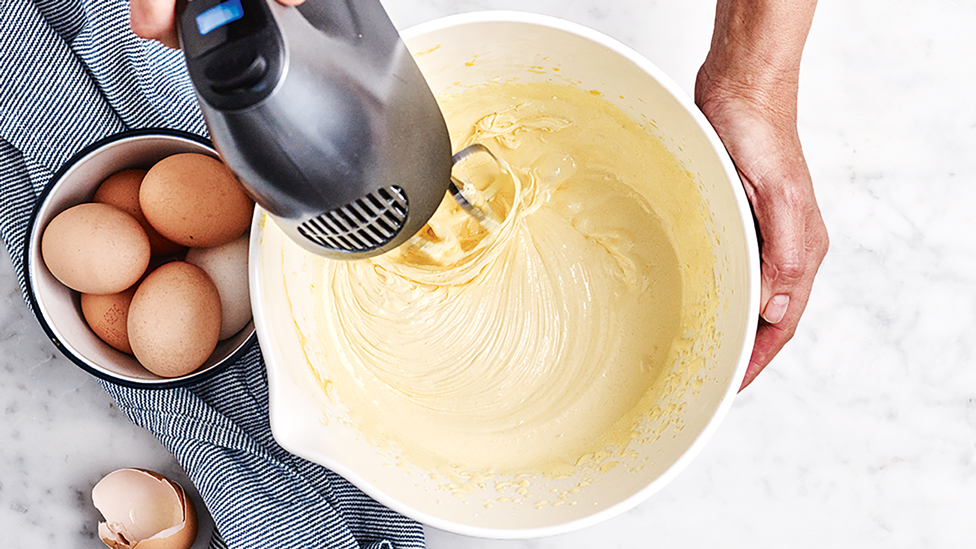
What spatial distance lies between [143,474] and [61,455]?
0.46ft

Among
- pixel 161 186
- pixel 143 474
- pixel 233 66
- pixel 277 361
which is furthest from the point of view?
pixel 143 474

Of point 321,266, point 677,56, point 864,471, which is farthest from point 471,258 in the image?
point 864,471

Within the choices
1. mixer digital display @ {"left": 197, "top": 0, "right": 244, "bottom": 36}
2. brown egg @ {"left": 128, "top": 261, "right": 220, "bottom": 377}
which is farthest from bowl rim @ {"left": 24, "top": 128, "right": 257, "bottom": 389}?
mixer digital display @ {"left": 197, "top": 0, "right": 244, "bottom": 36}

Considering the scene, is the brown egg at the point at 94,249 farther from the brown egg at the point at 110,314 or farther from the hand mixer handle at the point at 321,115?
the hand mixer handle at the point at 321,115

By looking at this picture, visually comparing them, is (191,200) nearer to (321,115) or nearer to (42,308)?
(42,308)

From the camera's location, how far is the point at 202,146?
824 millimetres

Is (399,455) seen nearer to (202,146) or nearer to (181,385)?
(181,385)

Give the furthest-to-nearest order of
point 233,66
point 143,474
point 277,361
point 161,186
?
1. point 143,474
2. point 161,186
3. point 277,361
4. point 233,66

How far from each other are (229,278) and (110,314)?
144 millimetres

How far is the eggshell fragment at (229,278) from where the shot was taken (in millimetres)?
840

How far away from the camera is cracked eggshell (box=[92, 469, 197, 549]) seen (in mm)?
885

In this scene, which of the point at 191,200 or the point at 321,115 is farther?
the point at 191,200

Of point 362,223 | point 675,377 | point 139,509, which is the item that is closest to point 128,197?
point 139,509

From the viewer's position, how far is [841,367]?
969mm
